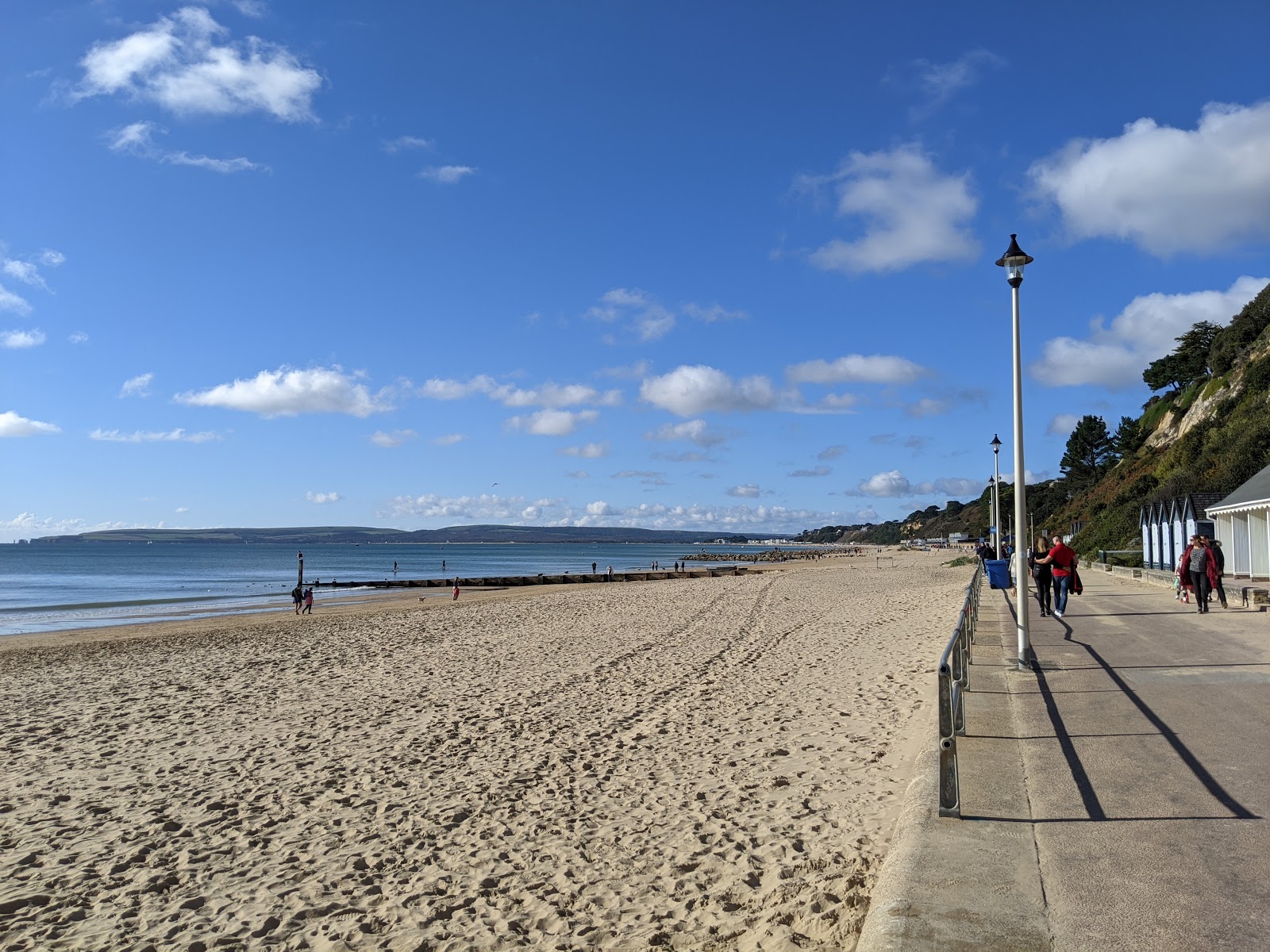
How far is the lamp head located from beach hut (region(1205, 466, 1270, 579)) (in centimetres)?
1674

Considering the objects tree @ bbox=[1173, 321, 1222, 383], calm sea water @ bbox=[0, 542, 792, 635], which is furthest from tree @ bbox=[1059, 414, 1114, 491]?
calm sea water @ bbox=[0, 542, 792, 635]

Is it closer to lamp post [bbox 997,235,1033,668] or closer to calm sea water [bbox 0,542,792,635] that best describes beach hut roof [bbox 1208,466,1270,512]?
lamp post [bbox 997,235,1033,668]

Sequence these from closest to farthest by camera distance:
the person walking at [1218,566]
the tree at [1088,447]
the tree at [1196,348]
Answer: the person walking at [1218,566] < the tree at [1196,348] < the tree at [1088,447]

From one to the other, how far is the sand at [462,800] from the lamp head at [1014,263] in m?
5.01

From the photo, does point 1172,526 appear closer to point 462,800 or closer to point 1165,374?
point 462,800

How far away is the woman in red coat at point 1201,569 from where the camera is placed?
52.1ft

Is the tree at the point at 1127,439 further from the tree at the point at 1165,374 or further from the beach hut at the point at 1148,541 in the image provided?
the beach hut at the point at 1148,541

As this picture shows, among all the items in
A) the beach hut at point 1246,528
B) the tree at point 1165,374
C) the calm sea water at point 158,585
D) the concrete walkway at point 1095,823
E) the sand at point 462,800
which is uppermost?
the tree at point 1165,374

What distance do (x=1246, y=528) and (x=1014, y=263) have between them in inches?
794

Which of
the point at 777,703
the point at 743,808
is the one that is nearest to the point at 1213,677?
the point at 777,703

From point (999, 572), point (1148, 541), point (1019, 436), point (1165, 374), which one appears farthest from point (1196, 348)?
point (1019, 436)

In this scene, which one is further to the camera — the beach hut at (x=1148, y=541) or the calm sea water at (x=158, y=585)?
the calm sea water at (x=158, y=585)

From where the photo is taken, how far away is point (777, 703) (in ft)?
35.4

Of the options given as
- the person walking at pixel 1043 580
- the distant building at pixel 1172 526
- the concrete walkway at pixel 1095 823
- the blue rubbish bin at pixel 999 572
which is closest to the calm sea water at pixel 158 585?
the blue rubbish bin at pixel 999 572
